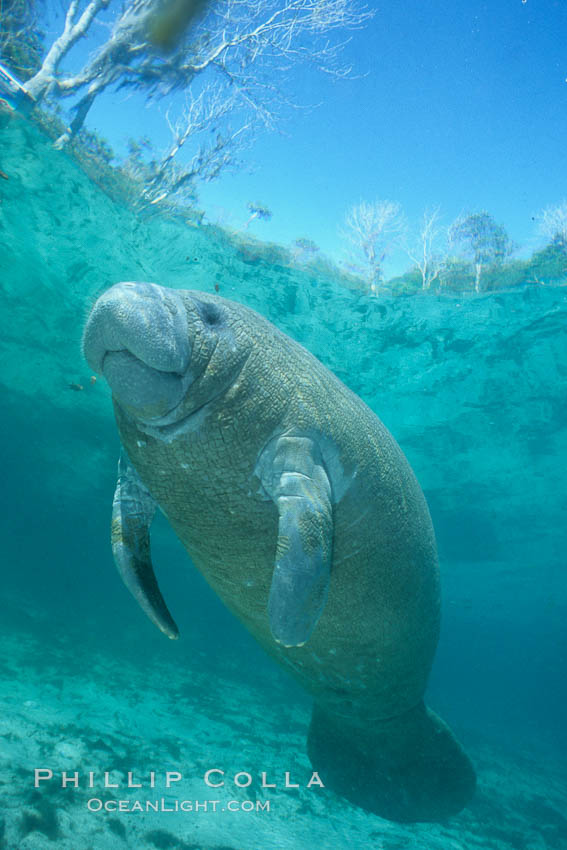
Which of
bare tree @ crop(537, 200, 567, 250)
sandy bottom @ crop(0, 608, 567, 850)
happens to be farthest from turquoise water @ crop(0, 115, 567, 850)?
bare tree @ crop(537, 200, 567, 250)

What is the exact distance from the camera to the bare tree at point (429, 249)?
8758 mm

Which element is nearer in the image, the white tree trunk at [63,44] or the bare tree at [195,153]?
the white tree trunk at [63,44]

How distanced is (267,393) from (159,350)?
1.66 feet

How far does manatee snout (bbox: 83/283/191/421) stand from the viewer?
160 centimetres

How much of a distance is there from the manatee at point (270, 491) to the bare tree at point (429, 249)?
290 inches

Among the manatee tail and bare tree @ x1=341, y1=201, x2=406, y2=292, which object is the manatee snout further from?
bare tree @ x1=341, y1=201, x2=406, y2=292

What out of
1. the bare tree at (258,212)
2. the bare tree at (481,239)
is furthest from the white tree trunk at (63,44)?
the bare tree at (481,239)

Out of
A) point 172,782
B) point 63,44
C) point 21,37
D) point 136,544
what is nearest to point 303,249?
point 63,44

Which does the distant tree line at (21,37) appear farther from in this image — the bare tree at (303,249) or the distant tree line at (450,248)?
the distant tree line at (450,248)

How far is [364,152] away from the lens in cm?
792

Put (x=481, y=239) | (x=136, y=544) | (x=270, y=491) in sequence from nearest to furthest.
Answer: (x=270, y=491) < (x=136, y=544) < (x=481, y=239)

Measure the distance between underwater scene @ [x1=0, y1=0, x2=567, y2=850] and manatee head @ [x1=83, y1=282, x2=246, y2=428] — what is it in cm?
1

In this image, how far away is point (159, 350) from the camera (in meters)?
1.63

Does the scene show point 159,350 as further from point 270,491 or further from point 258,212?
point 258,212
